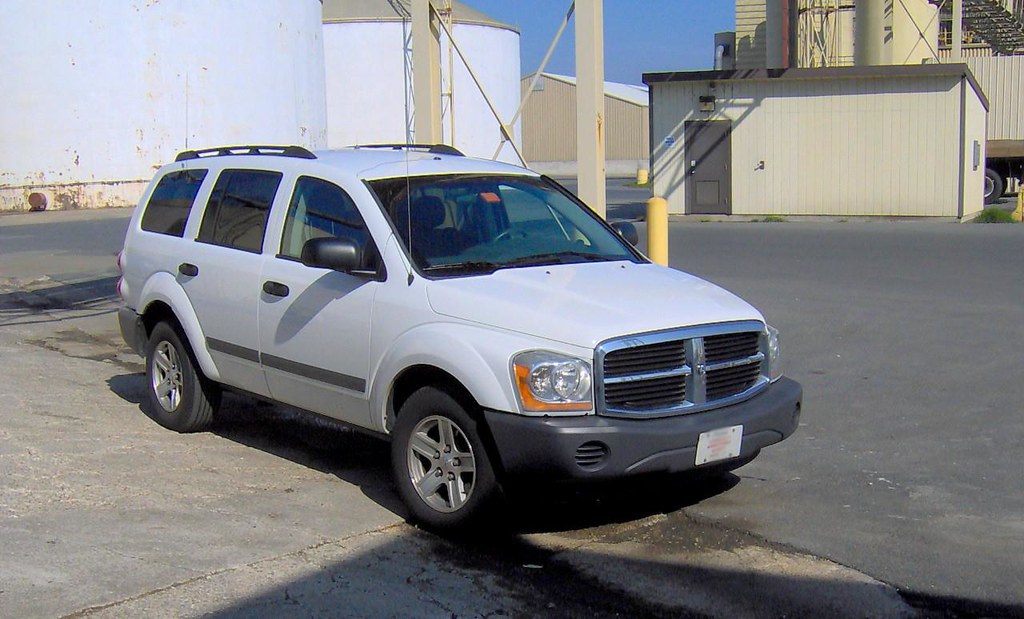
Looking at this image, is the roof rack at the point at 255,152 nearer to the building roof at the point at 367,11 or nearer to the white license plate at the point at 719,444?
the white license plate at the point at 719,444

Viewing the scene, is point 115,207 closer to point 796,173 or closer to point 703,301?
point 796,173

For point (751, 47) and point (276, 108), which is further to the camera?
point (751, 47)

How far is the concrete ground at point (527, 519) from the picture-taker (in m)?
4.82

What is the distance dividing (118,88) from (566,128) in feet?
128

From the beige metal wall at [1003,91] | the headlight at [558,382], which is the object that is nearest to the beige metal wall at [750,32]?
the beige metal wall at [1003,91]

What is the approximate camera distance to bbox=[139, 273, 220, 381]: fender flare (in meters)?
7.32

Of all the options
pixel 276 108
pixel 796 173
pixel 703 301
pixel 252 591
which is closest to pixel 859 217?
pixel 796 173

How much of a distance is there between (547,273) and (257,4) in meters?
31.7

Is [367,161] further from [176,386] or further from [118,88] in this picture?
[118,88]

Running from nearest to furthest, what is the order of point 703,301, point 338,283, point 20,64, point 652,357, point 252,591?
1. point 252,591
2. point 652,357
3. point 703,301
4. point 338,283
5. point 20,64

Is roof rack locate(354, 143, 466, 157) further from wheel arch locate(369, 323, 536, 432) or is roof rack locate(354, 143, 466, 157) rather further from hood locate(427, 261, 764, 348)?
wheel arch locate(369, 323, 536, 432)

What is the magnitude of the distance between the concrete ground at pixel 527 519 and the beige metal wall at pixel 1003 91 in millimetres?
28005

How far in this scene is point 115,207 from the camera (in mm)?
33562

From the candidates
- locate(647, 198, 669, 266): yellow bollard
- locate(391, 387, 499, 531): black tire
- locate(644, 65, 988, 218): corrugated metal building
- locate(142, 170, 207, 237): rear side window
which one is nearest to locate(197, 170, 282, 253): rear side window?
locate(142, 170, 207, 237): rear side window
